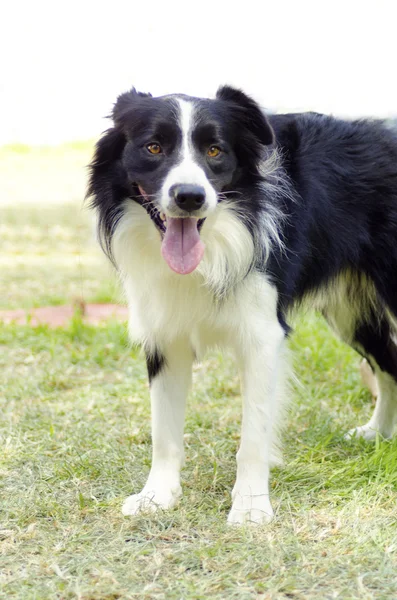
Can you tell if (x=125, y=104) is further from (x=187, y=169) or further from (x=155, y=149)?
(x=187, y=169)

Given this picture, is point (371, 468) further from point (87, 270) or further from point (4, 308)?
point (87, 270)

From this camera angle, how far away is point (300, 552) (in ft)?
7.80

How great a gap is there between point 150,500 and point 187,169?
124 centimetres

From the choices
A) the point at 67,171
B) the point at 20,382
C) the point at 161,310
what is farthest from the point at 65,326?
the point at 67,171

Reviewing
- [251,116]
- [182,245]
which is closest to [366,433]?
[182,245]

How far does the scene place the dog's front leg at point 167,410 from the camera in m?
2.96

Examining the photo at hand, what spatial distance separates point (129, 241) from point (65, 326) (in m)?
3.00

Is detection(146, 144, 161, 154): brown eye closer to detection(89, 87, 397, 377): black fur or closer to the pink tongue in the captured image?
detection(89, 87, 397, 377): black fur

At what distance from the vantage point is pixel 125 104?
2.80m

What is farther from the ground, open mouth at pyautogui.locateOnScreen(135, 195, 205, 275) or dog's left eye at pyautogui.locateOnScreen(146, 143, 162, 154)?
dog's left eye at pyautogui.locateOnScreen(146, 143, 162, 154)

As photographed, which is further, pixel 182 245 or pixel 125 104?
pixel 125 104

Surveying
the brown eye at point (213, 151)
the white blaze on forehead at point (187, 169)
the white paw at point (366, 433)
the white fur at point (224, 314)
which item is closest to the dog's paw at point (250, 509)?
the white fur at point (224, 314)

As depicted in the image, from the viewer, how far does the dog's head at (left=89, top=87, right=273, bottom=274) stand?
8.18 feet

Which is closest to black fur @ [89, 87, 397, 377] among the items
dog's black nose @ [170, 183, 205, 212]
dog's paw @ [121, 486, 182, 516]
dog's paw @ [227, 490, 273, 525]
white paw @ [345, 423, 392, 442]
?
dog's black nose @ [170, 183, 205, 212]
